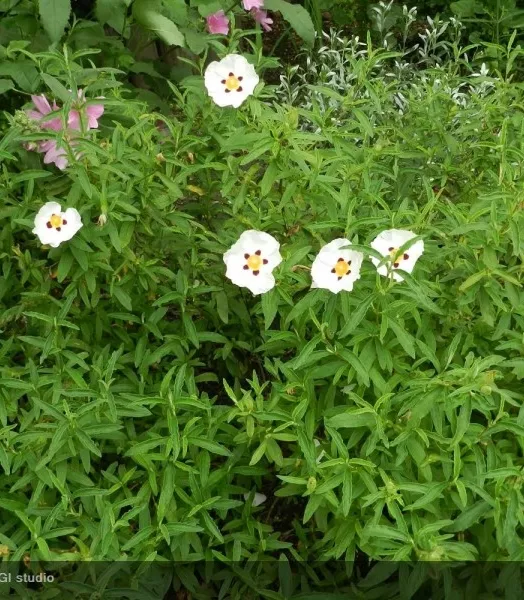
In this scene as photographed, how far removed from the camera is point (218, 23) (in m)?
3.30

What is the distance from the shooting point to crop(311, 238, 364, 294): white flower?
197 centimetres

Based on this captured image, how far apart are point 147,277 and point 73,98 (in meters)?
0.49

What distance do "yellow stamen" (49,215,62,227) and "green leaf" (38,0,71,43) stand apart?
2.94 ft

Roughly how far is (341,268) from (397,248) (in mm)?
141

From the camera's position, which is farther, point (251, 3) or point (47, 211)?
point (251, 3)

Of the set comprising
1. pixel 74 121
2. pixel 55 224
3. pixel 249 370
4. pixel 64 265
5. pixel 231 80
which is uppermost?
pixel 231 80

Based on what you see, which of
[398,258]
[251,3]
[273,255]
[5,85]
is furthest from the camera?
[251,3]

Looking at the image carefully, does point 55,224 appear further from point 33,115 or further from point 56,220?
point 33,115

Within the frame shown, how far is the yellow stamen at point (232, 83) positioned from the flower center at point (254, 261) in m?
0.50

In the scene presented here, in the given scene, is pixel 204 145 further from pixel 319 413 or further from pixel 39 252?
pixel 319 413

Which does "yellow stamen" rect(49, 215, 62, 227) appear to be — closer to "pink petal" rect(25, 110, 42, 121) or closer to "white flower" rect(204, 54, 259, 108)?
"pink petal" rect(25, 110, 42, 121)

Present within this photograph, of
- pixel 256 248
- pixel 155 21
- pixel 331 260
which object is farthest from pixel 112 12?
pixel 331 260

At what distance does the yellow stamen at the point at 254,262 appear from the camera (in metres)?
2.09

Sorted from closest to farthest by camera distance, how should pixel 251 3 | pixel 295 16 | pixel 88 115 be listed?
pixel 88 115 → pixel 251 3 → pixel 295 16
